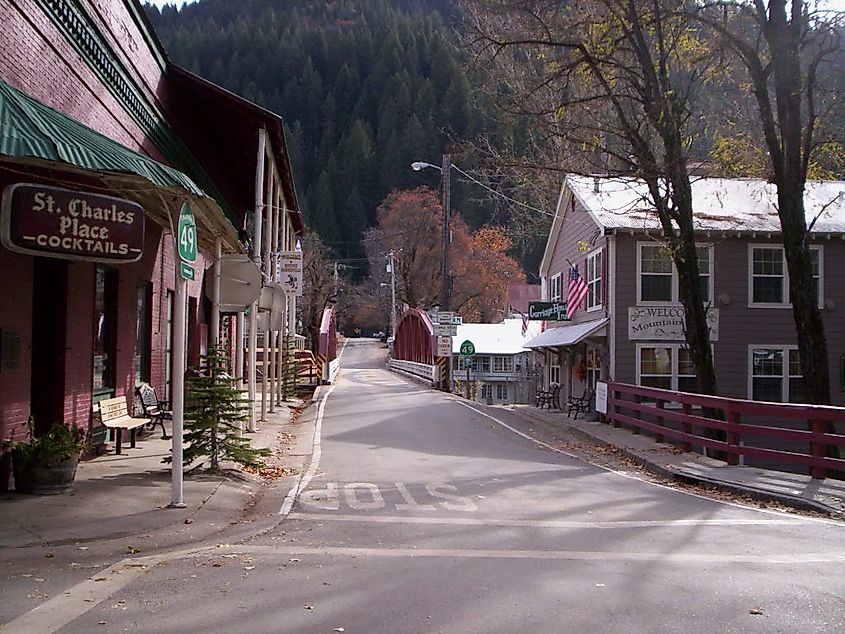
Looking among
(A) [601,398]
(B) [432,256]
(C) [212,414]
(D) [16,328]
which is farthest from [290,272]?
(B) [432,256]

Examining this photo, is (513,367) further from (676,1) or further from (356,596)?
(356,596)

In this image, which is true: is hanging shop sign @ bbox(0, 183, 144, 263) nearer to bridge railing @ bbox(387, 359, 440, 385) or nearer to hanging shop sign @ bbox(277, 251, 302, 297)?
hanging shop sign @ bbox(277, 251, 302, 297)

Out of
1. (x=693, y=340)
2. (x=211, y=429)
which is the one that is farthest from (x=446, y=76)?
(x=211, y=429)

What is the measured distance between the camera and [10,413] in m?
10.2

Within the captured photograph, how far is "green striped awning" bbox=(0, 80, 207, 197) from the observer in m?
8.00

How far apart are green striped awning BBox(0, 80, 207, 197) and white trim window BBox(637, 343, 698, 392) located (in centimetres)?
1801

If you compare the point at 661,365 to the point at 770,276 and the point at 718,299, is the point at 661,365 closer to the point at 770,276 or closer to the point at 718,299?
the point at 718,299

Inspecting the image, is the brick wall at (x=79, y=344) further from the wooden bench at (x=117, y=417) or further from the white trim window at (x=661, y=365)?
the white trim window at (x=661, y=365)

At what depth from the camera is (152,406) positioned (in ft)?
54.9

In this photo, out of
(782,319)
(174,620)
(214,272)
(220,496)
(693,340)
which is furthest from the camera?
(782,319)

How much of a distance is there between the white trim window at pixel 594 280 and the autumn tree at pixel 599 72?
737cm

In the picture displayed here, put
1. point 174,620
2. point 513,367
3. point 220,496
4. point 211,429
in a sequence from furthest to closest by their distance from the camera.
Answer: point 513,367 → point 211,429 → point 220,496 → point 174,620

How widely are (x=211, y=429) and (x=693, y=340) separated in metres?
11.0

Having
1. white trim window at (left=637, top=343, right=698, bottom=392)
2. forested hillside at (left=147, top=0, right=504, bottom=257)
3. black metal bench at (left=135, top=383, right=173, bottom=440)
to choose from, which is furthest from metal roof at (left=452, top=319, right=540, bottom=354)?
black metal bench at (left=135, top=383, right=173, bottom=440)
